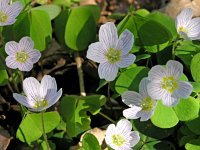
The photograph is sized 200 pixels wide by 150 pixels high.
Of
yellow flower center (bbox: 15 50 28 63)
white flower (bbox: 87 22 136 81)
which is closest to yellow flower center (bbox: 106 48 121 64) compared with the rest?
white flower (bbox: 87 22 136 81)

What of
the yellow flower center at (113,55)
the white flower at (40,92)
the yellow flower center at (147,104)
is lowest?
the yellow flower center at (147,104)

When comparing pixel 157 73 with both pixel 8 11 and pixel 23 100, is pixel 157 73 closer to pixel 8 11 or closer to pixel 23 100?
pixel 23 100

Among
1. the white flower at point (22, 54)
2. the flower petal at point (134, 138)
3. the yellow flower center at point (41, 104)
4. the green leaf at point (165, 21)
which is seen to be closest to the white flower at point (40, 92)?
the yellow flower center at point (41, 104)

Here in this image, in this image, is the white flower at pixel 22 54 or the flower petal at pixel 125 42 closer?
the flower petal at pixel 125 42

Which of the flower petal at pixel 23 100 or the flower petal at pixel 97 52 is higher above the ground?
the flower petal at pixel 97 52

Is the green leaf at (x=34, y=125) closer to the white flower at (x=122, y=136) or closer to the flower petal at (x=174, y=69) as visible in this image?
the white flower at (x=122, y=136)

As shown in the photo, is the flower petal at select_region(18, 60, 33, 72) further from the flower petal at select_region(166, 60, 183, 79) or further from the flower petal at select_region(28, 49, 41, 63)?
the flower petal at select_region(166, 60, 183, 79)

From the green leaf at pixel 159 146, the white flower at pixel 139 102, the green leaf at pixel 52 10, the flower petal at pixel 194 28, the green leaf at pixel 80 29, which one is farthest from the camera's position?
the green leaf at pixel 52 10

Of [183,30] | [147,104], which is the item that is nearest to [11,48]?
[147,104]
